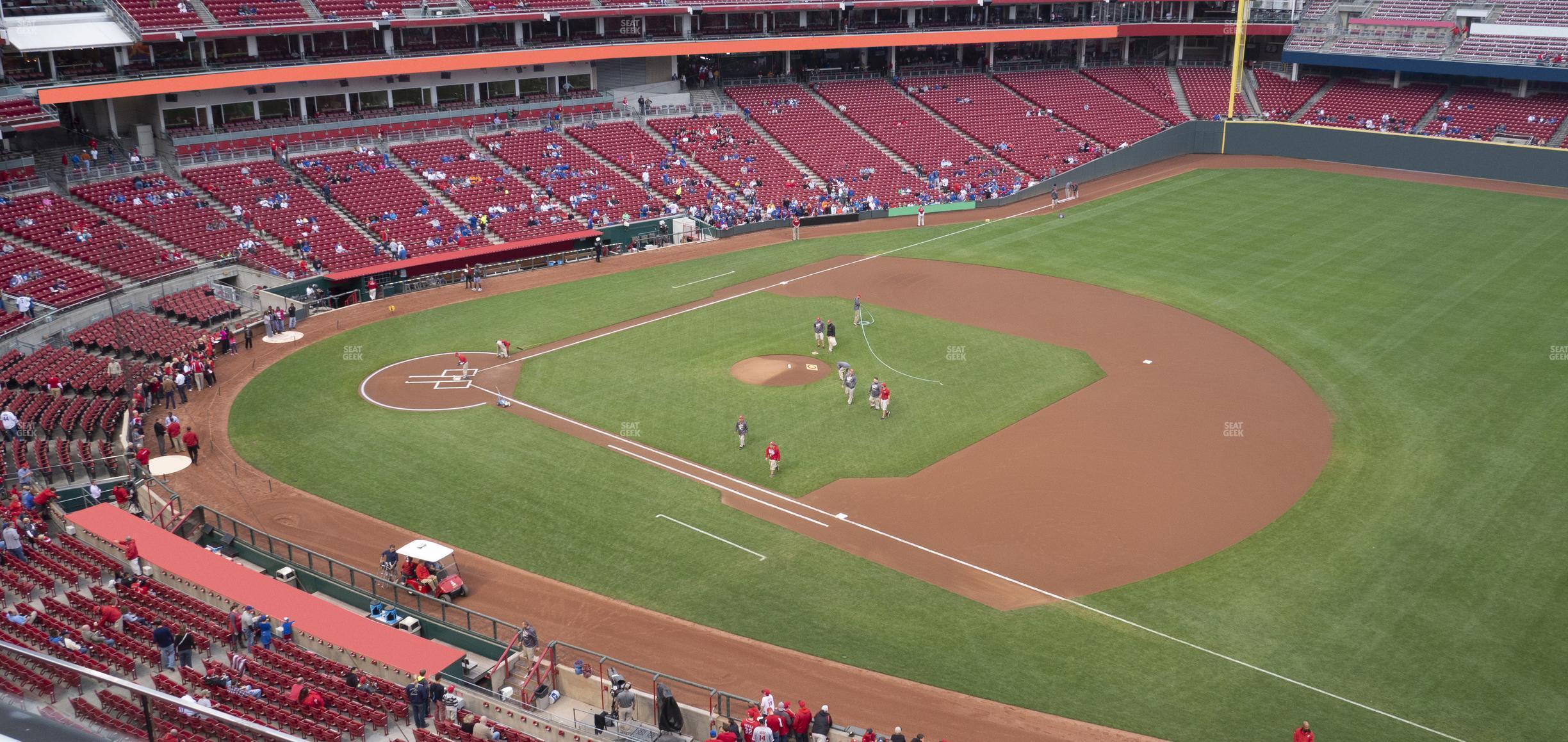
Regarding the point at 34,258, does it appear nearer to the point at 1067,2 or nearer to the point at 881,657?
the point at 881,657

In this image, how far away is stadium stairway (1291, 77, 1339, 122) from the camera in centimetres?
7788

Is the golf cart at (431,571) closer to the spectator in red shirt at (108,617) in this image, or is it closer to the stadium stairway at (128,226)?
the spectator in red shirt at (108,617)

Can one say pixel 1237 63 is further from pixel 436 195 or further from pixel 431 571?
pixel 431 571

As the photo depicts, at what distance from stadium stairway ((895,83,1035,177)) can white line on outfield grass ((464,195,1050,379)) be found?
16.9 ft

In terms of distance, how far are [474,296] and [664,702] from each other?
110 ft

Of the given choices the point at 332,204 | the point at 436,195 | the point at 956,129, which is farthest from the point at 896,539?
the point at 956,129

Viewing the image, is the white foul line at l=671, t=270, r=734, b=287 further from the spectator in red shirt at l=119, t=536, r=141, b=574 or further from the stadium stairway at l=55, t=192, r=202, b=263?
the spectator in red shirt at l=119, t=536, r=141, b=574

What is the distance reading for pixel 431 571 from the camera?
27531 millimetres

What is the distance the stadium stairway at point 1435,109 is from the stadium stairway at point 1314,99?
22.8 ft

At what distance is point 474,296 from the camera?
2040 inches

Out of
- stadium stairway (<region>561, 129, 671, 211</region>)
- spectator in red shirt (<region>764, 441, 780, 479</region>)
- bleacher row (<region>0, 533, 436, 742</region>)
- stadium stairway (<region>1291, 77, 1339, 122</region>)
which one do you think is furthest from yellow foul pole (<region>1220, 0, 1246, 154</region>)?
bleacher row (<region>0, 533, 436, 742</region>)

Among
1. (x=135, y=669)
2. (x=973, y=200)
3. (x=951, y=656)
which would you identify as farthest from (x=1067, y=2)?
(x=135, y=669)

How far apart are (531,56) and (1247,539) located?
49058 millimetres

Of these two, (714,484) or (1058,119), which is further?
(1058,119)
